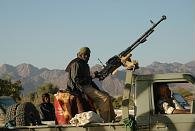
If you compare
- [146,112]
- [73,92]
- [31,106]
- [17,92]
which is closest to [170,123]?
[146,112]

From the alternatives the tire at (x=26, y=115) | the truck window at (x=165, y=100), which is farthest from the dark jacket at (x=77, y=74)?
the truck window at (x=165, y=100)

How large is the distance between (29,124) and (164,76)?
94.8 inches

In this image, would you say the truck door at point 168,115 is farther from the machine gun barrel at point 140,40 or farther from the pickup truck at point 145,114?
the machine gun barrel at point 140,40

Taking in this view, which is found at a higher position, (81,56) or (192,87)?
(81,56)

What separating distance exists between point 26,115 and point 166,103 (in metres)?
2.37

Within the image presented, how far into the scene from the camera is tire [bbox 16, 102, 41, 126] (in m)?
8.73

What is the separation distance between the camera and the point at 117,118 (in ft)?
30.6

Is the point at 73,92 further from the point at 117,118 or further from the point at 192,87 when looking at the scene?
the point at 192,87

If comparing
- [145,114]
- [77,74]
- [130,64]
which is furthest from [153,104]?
[77,74]

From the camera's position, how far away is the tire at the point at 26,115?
873 centimetres

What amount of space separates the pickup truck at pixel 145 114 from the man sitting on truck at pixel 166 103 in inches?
3.4

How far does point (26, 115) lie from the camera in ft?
28.8

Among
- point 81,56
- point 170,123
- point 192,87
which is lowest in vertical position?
point 170,123

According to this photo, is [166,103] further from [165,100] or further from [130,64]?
[130,64]
